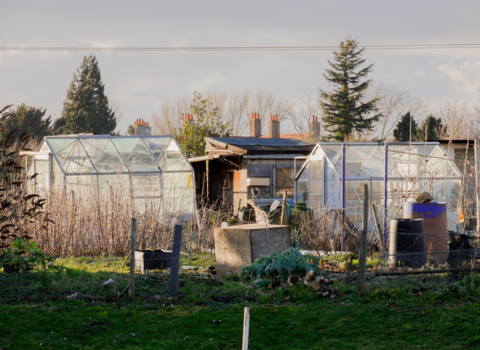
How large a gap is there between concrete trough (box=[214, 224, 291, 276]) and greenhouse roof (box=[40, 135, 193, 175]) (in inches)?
275

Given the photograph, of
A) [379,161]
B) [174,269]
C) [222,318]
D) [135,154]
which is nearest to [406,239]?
[174,269]

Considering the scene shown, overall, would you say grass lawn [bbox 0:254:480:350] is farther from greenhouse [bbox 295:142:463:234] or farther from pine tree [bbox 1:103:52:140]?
pine tree [bbox 1:103:52:140]

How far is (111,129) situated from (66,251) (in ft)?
116

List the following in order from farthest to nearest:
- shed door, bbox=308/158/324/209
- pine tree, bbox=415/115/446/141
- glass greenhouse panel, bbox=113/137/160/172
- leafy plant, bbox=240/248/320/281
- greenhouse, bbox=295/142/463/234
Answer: pine tree, bbox=415/115/446/141 < glass greenhouse panel, bbox=113/137/160/172 < shed door, bbox=308/158/324/209 < greenhouse, bbox=295/142/463/234 < leafy plant, bbox=240/248/320/281

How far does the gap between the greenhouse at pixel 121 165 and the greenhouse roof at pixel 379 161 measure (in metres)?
4.68

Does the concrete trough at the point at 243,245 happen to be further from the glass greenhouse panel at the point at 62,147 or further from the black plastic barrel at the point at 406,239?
the glass greenhouse panel at the point at 62,147

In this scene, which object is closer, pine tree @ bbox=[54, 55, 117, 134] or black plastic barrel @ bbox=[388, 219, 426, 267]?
black plastic barrel @ bbox=[388, 219, 426, 267]

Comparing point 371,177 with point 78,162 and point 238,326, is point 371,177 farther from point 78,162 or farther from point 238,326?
point 238,326

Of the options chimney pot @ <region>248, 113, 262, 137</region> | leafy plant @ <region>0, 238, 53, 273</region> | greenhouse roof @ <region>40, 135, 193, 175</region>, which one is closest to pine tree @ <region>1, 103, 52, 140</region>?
chimney pot @ <region>248, 113, 262, 137</region>

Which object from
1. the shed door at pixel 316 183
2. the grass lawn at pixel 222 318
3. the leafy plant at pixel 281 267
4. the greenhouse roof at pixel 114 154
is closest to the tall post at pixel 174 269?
the grass lawn at pixel 222 318

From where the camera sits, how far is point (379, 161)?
48.5ft

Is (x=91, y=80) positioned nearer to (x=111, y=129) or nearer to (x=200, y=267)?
(x=111, y=129)

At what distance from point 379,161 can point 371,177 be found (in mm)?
964

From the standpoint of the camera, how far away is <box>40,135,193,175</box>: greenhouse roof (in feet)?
51.5
